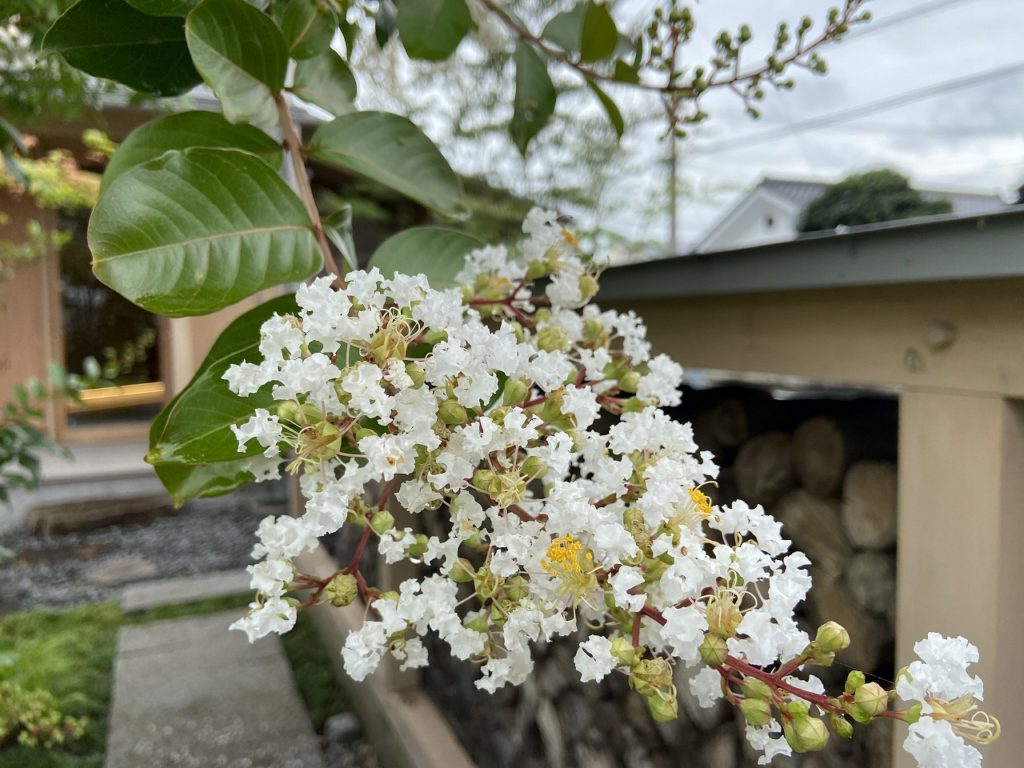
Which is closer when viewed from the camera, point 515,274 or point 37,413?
point 515,274

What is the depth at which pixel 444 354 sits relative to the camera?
0.43 m

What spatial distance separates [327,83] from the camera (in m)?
0.77

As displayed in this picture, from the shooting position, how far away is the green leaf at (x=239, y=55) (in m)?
0.58

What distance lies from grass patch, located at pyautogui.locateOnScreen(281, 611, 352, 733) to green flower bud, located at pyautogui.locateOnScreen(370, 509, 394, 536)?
2.48 m

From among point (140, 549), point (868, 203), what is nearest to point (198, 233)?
point (868, 203)

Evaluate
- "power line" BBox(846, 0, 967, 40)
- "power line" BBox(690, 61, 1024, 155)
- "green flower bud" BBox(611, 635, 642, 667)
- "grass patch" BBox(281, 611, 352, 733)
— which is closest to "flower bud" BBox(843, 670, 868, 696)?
"green flower bud" BBox(611, 635, 642, 667)

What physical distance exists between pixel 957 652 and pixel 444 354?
320 mm

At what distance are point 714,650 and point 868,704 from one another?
0.26 ft

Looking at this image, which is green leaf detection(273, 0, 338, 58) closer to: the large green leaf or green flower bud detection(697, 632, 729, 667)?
the large green leaf

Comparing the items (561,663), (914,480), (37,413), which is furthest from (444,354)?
(37,413)

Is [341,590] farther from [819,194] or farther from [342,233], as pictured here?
[819,194]

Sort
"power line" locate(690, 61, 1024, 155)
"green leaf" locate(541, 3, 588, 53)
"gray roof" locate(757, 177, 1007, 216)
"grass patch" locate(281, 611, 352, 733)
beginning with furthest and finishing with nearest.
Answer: "power line" locate(690, 61, 1024, 155)
"grass patch" locate(281, 611, 352, 733)
"gray roof" locate(757, 177, 1007, 216)
"green leaf" locate(541, 3, 588, 53)

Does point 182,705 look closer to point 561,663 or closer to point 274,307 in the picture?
point 561,663

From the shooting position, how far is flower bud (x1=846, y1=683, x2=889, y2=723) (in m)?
0.38
